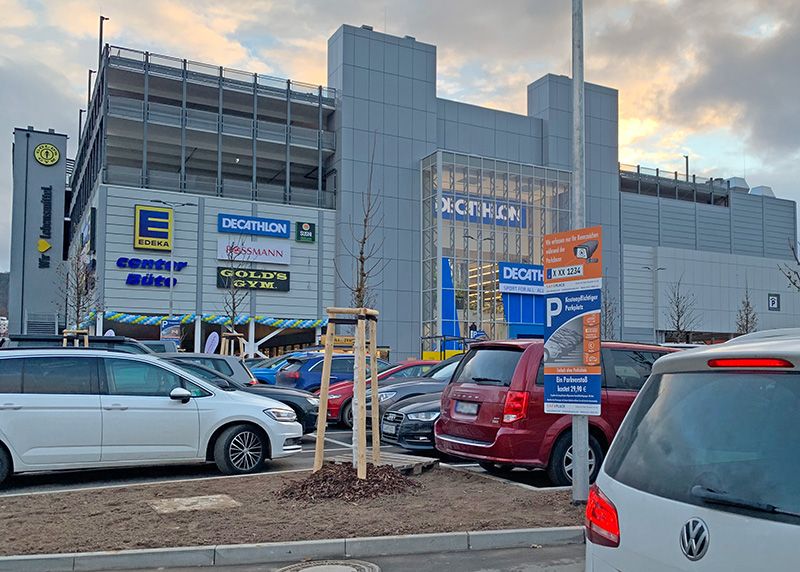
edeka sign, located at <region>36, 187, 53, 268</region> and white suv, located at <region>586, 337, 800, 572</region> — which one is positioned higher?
edeka sign, located at <region>36, 187, 53, 268</region>

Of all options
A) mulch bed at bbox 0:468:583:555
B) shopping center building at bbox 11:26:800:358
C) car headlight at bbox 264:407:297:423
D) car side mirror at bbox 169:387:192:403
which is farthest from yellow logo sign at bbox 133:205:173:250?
mulch bed at bbox 0:468:583:555

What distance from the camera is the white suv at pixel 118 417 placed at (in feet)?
30.5

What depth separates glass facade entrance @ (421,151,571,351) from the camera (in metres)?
48.9

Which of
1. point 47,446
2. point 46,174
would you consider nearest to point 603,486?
point 47,446

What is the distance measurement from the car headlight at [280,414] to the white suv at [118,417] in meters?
0.03

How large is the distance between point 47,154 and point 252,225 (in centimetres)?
2373

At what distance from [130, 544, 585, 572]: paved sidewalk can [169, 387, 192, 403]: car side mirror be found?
3917 mm

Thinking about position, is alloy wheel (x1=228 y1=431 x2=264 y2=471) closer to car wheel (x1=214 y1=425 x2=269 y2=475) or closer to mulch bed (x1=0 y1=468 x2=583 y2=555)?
car wheel (x1=214 y1=425 x2=269 y2=475)

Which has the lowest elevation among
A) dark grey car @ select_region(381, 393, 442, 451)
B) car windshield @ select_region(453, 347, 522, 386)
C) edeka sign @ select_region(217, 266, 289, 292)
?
dark grey car @ select_region(381, 393, 442, 451)

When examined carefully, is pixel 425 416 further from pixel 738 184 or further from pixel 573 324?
pixel 738 184

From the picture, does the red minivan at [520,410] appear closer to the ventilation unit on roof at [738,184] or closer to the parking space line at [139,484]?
the parking space line at [139,484]

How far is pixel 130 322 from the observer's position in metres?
43.8

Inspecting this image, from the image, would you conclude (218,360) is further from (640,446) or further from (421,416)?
(640,446)

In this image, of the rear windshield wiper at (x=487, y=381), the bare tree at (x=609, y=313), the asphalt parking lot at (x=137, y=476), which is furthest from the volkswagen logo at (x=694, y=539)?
the bare tree at (x=609, y=313)
